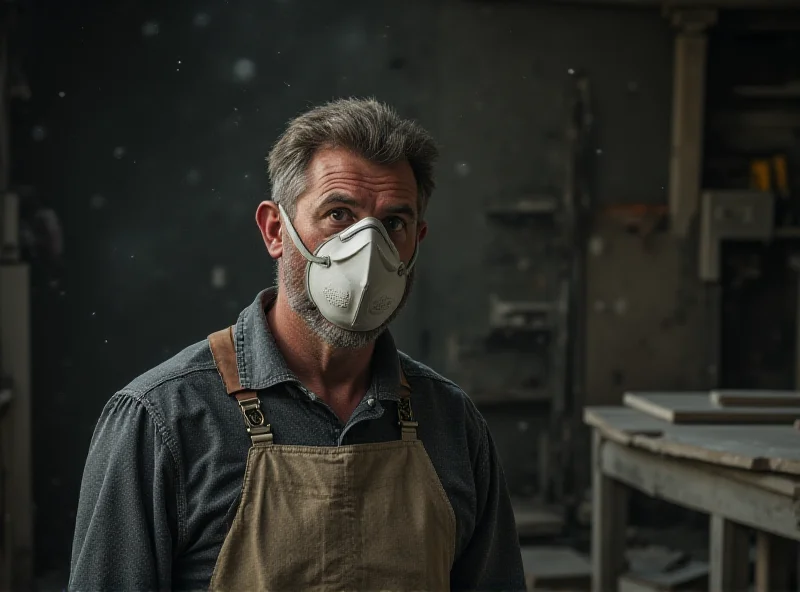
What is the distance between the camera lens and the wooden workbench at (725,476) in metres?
2.77

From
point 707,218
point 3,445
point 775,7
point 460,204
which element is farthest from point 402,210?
point 775,7

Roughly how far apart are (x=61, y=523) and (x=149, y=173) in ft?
5.57

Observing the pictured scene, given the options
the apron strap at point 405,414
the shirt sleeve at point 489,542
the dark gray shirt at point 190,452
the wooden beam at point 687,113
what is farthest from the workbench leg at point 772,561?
the wooden beam at point 687,113

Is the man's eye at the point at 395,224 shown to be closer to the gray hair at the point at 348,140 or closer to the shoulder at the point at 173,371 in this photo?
the gray hair at the point at 348,140

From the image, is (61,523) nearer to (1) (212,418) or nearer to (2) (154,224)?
(2) (154,224)

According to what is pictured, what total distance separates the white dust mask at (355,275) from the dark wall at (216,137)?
2958 mm

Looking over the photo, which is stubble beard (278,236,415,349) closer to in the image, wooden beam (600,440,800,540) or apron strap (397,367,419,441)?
apron strap (397,367,419,441)

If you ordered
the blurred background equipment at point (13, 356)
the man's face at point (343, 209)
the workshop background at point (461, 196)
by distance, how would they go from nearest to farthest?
the man's face at point (343, 209) < the blurred background equipment at point (13, 356) < the workshop background at point (461, 196)

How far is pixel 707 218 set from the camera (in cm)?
514

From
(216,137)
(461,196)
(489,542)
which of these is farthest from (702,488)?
(216,137)

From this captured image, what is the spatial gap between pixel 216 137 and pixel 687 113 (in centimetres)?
246

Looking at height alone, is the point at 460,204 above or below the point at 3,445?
above

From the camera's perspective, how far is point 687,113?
→ 203 inches

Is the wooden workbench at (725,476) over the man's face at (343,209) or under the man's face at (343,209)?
under
